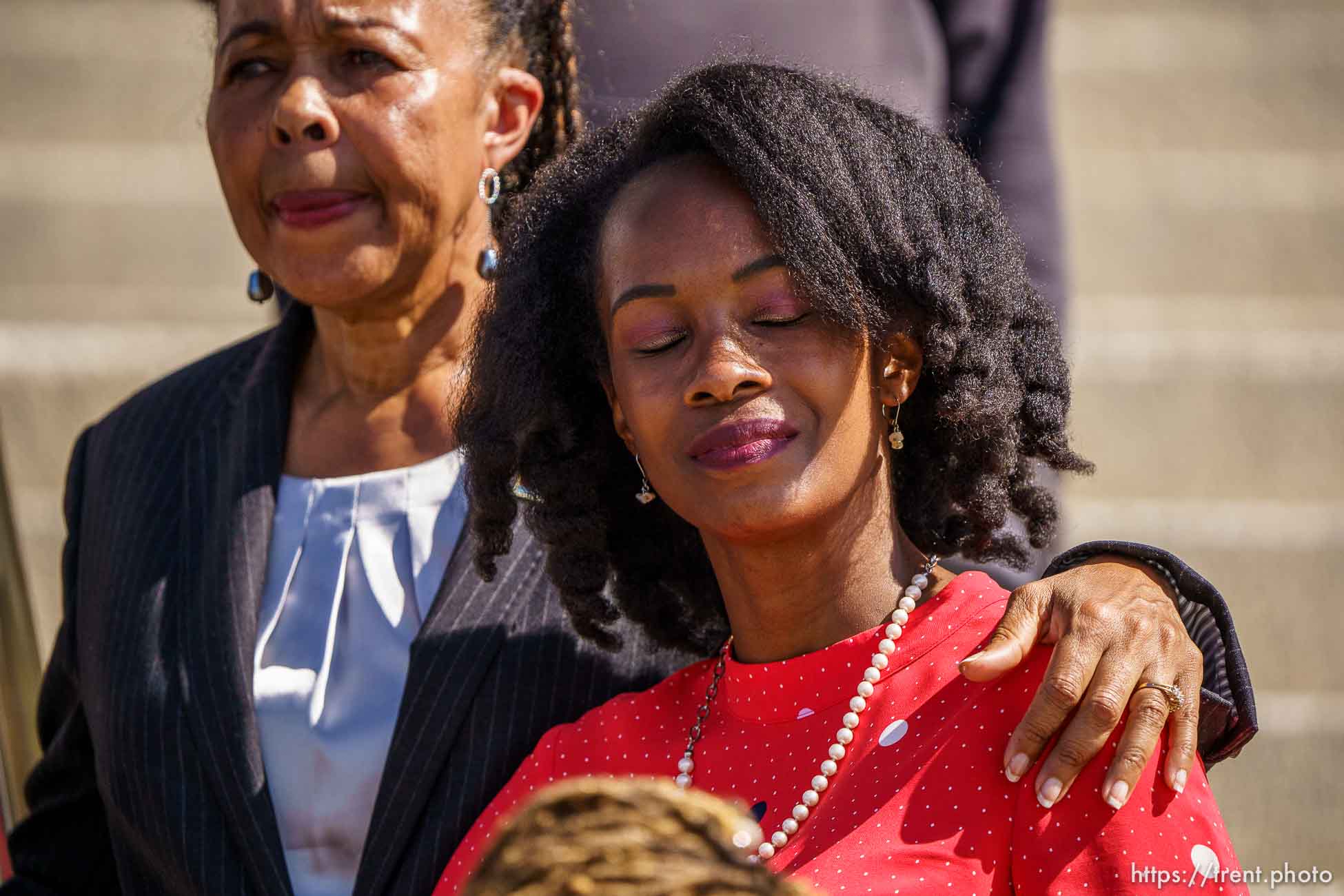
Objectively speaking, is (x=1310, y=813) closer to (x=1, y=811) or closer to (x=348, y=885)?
(x=348, y=885)

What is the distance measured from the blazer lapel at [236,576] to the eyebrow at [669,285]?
0.76m

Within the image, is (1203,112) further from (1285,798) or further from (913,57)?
(913,57)

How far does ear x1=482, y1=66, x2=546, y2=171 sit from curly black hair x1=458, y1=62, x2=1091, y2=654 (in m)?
0.33

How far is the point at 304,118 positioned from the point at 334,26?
0.44 feet

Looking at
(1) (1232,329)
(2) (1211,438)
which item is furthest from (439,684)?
(1) (1232,329)

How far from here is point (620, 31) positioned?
2.77 m

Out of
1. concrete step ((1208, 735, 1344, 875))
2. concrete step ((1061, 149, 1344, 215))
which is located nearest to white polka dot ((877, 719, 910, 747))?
concrete step ((1208, 735, 1344, 875))

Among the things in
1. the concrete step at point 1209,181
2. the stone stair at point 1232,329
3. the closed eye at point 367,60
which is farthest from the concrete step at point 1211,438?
the closed eye at point 367,60

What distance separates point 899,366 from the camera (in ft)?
6.17

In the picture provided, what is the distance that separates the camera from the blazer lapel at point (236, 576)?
2168 mm

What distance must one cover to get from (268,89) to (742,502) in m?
1.02

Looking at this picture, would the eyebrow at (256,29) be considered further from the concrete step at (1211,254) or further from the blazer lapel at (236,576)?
A: the concrete step at (1211,254)

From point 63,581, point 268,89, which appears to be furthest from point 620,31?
point 63,581

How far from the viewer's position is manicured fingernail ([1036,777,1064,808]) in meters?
1.57
